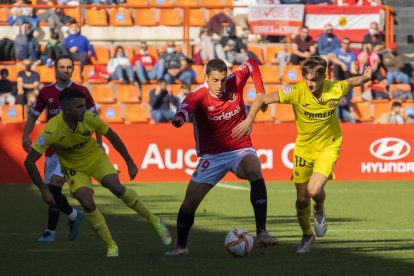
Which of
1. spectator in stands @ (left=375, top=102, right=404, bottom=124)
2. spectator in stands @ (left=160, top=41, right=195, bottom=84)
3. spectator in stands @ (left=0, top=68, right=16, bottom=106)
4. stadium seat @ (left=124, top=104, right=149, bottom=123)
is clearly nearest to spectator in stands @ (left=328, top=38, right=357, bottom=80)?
spectator in stands @ (left=375, top=102, right=404, bottom=124)

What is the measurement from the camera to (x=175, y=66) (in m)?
27.9

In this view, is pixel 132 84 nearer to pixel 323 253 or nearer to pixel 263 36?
pixel 263 36

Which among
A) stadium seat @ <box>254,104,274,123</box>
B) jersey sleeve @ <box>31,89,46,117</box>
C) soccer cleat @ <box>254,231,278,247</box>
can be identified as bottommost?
stadium seat @ <box>254,104,274,123</box>

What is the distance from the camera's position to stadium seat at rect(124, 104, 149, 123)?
1078 inches

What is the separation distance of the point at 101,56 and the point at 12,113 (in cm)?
365

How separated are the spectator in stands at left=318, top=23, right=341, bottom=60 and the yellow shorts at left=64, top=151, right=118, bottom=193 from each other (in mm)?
18005

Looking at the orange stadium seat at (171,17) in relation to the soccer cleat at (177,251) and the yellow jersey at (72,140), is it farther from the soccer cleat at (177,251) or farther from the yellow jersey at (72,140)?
the soccer cleat at (177,251)

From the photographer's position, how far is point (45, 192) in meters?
10.4

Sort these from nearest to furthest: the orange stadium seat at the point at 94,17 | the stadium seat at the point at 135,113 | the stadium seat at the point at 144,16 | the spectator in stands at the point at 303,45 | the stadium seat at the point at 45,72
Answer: the stadium seat at the point at 135,113 < the stadium seat at the point at 45,72 < the spectator in stands at the point at 303,45 < the orange stadium seat at the point at 94,17 < the stadium seat at the point at 144,16

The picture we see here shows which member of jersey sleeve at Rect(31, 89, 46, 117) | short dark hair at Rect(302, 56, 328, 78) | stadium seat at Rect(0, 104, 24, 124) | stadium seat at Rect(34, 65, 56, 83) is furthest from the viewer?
stadium seat at Rect(34, 65, 56, 83)

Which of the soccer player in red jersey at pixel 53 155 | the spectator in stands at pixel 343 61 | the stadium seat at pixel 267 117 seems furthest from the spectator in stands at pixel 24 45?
the soccer player in red jersey at pixel 53 155

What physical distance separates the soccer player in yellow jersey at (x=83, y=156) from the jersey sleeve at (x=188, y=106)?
0.75 m

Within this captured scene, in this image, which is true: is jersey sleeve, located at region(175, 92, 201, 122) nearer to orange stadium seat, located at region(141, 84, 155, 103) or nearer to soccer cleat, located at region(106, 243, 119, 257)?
soccer cleat, located at region(106, 243, 119, 257)

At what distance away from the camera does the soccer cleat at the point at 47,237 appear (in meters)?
12.7
